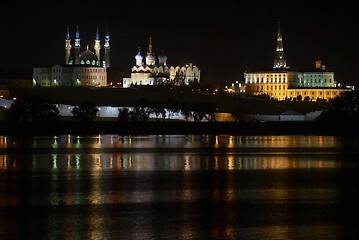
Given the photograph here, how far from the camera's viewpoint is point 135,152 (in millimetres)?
37062

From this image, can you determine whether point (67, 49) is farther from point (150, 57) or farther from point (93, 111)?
point (93, 111)

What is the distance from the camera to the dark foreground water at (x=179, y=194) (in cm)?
1748

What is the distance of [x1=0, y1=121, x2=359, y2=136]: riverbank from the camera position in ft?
178

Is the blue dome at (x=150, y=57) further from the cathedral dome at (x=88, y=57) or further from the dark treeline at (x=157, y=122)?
the dark treeline at (x=157, y=122)

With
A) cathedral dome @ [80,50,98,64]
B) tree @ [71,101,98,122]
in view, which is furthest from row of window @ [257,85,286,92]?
tree @ [71,101,98,122]

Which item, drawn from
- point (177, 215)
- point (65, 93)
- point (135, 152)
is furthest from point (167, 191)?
point (65, 93)

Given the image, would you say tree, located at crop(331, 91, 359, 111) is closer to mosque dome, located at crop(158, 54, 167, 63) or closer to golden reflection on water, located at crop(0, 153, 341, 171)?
golden reflection on water, located at crop(0, 153, 341, 171)

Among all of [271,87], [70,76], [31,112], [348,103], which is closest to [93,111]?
[31,112]

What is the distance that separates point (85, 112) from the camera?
6125 cm

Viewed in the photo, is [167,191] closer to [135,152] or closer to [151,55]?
[135,152]

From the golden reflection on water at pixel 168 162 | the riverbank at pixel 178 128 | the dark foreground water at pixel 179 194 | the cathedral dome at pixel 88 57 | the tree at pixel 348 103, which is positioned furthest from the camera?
the cathedral dome at pixel 88 57

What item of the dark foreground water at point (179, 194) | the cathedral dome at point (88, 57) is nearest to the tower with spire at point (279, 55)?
the cathedral dome at point (88, 57)

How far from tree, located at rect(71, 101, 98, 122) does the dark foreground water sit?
22989mm

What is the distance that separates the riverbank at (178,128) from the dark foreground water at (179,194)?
1724cm
